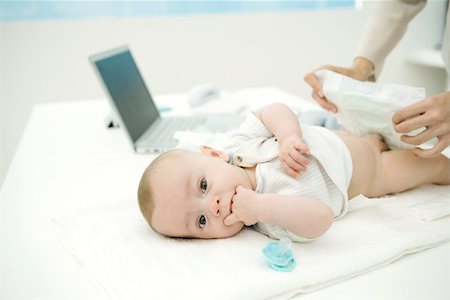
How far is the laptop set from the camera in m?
1.43

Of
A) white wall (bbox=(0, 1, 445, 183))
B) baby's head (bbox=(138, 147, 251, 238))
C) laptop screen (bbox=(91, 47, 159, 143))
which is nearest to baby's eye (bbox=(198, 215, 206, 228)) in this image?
baby's head (bbox=(138, 147, 251, 238))

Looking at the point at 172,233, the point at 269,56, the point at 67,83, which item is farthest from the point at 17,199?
the point at 269,56

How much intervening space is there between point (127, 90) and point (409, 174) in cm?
99

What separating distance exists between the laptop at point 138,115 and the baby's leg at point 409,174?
23.6 inches

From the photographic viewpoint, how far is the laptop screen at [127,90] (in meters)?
1.46

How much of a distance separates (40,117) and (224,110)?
2.54 ft

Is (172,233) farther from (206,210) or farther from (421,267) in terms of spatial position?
(421,267)

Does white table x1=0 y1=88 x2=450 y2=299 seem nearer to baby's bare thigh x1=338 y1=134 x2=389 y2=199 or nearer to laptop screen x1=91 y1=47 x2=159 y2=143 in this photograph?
laptop screen x1=91 y1=47 x2=159 y2=143

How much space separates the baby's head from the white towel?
Result: 3cm

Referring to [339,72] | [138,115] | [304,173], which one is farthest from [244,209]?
[138,115]

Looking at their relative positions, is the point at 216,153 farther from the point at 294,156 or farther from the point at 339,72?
the point at 339,72

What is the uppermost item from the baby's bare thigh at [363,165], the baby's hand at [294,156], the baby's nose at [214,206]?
the baby's hand at [294,156]

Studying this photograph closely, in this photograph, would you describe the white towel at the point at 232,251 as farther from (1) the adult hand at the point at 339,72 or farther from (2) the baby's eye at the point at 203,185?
(1) the adult hand at the point at 339,72

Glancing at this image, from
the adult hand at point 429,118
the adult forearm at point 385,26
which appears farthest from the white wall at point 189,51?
the adult hand at point 429,118
